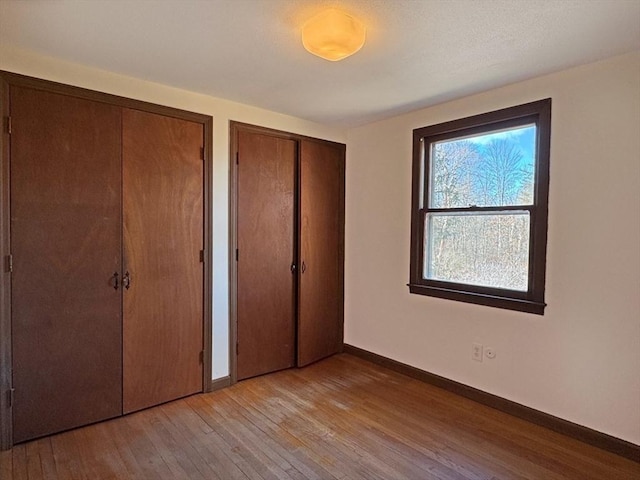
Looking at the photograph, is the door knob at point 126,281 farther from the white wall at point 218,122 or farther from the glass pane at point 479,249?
the glass pane at point 479,249

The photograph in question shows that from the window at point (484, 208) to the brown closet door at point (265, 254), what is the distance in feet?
3.65

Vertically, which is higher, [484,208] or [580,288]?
[484,208]

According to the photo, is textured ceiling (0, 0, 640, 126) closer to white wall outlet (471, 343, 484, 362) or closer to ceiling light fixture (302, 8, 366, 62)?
ceiling light fixture (302, 8, 366, 62)

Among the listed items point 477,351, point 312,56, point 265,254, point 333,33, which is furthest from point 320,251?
point 333,33

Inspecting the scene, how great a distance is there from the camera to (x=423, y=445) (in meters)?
2.33

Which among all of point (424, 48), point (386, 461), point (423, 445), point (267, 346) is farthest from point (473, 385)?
point (424, 48)

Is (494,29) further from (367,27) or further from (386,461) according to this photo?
(386,461)

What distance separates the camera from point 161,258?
9.00ft

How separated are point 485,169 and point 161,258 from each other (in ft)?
8.06

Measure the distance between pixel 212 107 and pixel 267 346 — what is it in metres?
2.02

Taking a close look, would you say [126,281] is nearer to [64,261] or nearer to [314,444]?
[64,261]

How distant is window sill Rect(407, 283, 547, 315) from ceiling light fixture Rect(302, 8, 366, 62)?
197 centimetres

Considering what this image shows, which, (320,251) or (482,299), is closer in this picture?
(482,299)

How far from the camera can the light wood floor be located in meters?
2.06
